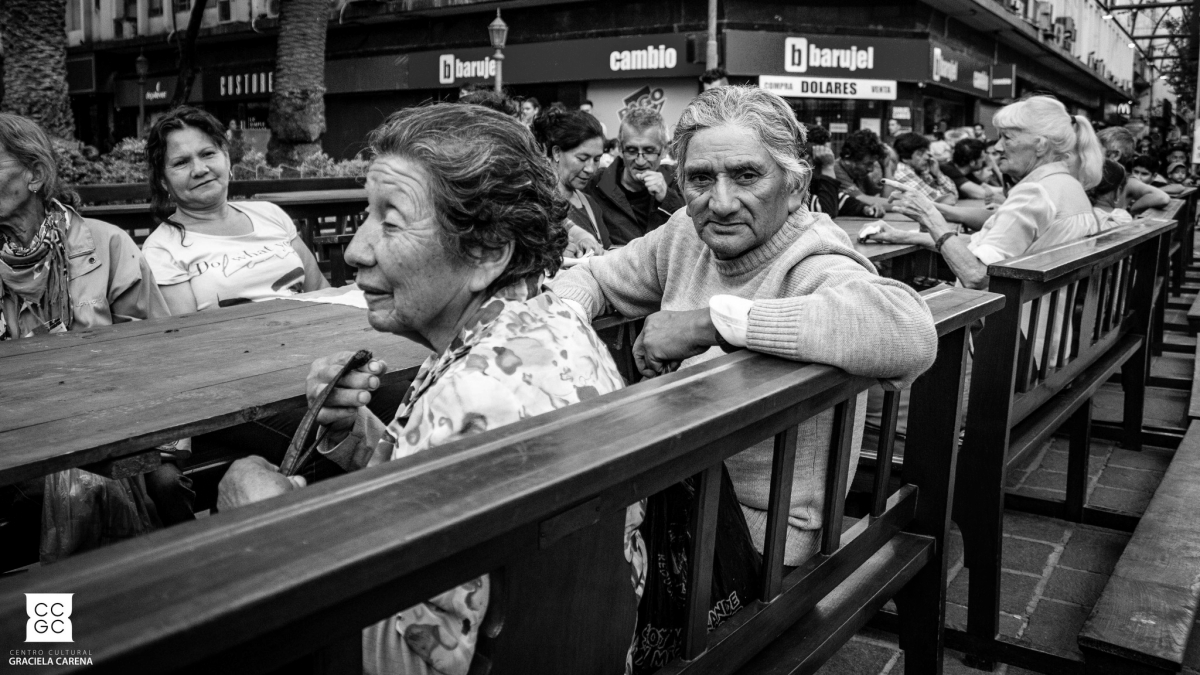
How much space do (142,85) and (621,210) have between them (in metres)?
29.0

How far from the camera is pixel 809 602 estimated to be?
77.1 inches

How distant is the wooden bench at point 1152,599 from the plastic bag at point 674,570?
4.05ft

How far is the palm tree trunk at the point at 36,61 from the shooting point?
11.1 m

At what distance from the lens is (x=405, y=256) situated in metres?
1.84

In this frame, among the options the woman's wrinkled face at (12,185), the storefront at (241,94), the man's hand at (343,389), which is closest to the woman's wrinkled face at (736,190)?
the man's hand at (343,389)

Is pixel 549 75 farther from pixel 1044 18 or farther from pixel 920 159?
pixel 1044 18

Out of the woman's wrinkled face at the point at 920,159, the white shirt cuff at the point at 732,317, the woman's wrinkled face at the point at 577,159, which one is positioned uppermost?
the woman's wrinkled face at the point at 920,159

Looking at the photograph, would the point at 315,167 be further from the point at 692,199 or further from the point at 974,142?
the point at 692,199

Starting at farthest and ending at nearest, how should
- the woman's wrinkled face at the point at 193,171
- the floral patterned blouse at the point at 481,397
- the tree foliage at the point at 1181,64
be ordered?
the tree foliage at the point at 1181,64 < the woman's wrinkled face at the point at 193,171 < the floral patterned blouse at the point at 481,397

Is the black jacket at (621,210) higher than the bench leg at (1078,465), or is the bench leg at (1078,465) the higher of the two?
the black jacket at (621,210)

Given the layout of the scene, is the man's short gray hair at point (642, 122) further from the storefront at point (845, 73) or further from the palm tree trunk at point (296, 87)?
the storefront at point (845, 73)

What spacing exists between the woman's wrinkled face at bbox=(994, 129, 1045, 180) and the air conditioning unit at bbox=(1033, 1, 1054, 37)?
30.1m

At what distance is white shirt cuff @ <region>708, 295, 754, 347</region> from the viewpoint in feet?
6.37

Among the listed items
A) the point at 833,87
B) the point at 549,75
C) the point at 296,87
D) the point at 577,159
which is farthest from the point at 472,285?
the point at 549,75
